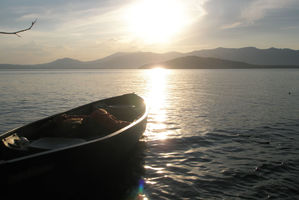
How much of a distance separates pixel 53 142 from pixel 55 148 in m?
0.80

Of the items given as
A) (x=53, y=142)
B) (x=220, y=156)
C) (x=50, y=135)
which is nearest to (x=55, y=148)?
(x=53, y=142)

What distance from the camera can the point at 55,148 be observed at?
28.0 ft

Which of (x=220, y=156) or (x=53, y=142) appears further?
(x=220, y=156)

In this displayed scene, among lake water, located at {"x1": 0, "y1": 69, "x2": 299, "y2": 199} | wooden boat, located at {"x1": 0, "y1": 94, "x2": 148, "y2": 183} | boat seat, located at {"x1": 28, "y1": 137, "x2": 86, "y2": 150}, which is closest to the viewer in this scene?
wooden boat, located at {"x1": 0, "y1": 94, "x2": 148, "y2": 183}

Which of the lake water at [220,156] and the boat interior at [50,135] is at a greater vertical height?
the boat interior at [50,135]

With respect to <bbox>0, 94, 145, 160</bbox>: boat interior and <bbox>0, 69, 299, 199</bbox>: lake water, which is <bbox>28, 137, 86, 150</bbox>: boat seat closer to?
<bbox>0, 94, 145, 160</bbox>: boat interior

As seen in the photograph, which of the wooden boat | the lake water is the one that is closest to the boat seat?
the wooden boat

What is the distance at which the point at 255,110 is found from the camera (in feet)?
74.8

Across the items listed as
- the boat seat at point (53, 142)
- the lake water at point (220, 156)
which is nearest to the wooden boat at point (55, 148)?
the boat seat at point (53, 142)

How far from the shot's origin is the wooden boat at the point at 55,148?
6.01 meters

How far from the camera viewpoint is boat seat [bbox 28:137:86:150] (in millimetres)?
8633

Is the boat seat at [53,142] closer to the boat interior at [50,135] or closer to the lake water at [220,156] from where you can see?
the boat interior at [50,135]

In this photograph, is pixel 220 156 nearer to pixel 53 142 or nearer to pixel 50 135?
pixel 53 142

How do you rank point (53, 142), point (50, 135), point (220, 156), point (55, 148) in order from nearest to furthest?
point (55, 148) < point (53, 142) < point (50, 135) < point (220, 156)
